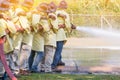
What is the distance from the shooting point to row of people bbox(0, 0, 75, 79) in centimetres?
1123

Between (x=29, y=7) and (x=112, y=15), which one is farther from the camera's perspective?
(x=112, y=15)

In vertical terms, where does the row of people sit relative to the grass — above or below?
above

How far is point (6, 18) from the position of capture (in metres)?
11.1

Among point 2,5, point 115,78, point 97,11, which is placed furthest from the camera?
point 97,11

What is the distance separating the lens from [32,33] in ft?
40.9

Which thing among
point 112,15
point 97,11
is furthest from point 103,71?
point 97,11

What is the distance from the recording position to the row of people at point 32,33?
36.9 feet

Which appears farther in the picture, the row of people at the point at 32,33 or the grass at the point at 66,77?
the grass at the point at 66,77

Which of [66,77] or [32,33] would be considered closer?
[66,77]

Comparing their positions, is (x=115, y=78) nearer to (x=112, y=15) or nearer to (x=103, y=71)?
(x=103, y=71)

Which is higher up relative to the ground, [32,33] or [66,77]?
[32,33]

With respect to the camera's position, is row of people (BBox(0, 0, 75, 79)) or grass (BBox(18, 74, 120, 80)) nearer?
row of people (BBox(0, 0, 75, 79))

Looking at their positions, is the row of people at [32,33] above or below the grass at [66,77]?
above

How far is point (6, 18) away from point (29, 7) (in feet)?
3.94
